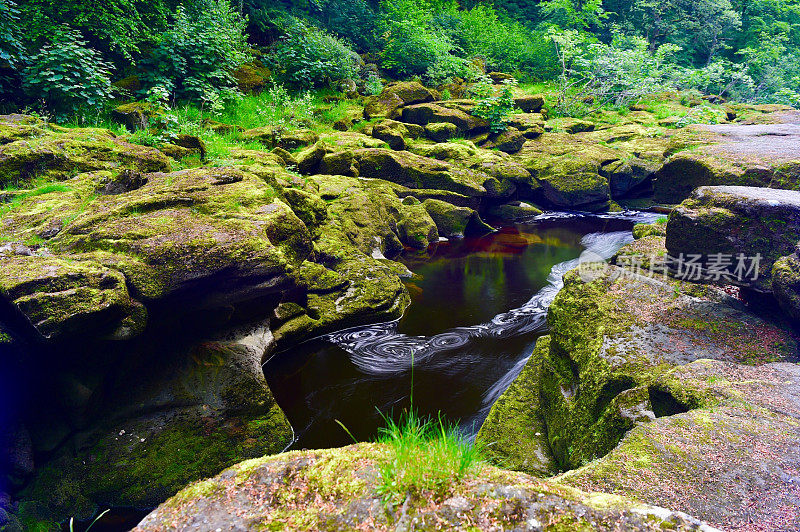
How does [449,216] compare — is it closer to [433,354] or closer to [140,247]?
[433,354]

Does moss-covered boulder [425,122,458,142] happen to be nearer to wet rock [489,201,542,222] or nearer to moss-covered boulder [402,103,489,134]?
moss-covered boulder [402,103,489,134]

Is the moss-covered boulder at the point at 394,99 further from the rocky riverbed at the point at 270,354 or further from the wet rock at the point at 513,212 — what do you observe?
the rocky riverbed at the point at 270,354

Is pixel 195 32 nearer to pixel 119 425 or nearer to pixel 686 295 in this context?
pixel 119 425

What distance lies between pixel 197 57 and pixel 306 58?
18.2ft

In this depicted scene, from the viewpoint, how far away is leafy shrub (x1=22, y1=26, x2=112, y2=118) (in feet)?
30.2

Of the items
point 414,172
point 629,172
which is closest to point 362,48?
point 414,172

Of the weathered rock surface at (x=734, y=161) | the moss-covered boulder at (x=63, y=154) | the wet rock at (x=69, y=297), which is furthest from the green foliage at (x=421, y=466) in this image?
the moss-covered boulder at (x=63, y=154)

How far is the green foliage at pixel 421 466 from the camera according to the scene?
1.80 m

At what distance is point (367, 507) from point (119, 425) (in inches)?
165

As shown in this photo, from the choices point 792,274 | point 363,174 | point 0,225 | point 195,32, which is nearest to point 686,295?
point 792,274

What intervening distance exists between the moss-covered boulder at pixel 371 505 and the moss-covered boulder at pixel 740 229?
13.1 feet

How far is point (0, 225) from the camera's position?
16.1 ft

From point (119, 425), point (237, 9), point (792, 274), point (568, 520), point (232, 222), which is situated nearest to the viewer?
point (568, 520)

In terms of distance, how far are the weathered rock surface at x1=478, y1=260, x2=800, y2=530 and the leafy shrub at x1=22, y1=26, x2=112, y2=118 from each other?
38.1ft
